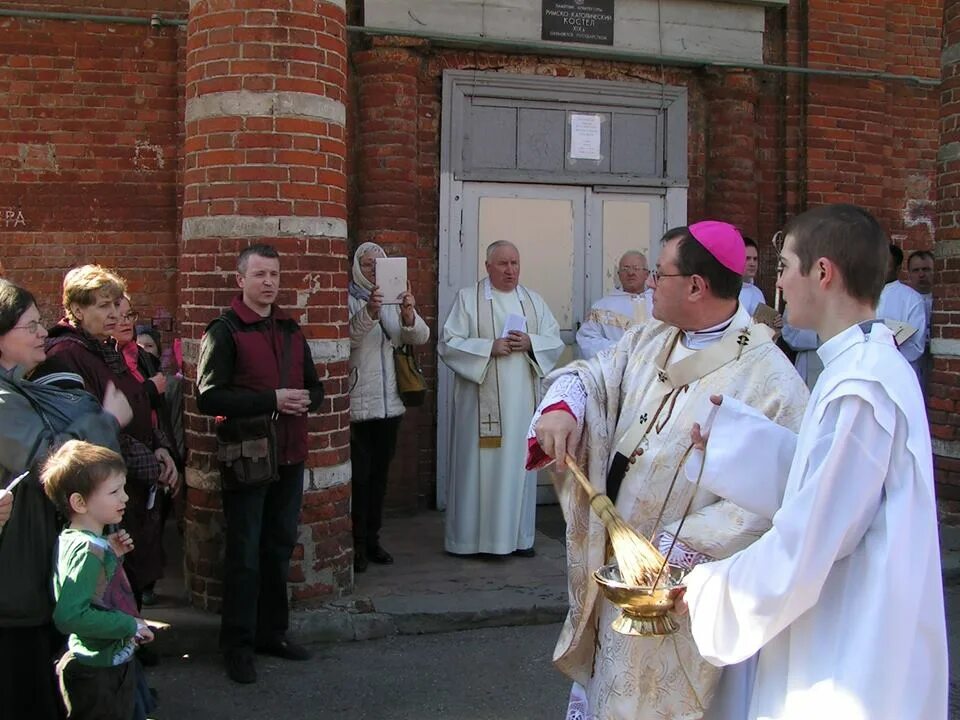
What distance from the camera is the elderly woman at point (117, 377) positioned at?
4309mm

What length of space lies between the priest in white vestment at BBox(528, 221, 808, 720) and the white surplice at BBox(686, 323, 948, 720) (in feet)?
1.81

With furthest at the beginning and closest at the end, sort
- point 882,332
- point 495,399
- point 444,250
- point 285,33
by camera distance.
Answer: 1. point 444,250
2. point 495,399
3. point 285,33
4. point 882,332

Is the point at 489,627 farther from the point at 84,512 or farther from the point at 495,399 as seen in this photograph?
the point at 84,512

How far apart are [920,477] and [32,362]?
9.43ft

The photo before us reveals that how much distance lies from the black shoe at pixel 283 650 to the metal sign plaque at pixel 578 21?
16.5ft

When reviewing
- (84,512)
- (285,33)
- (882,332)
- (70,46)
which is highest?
(70,46)

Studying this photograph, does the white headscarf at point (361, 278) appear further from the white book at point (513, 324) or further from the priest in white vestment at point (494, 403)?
the white book at point (513, 324)

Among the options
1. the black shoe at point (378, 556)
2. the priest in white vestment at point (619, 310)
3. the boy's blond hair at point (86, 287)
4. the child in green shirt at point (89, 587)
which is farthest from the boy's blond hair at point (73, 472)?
the priest in white vestment at point (619, 310)

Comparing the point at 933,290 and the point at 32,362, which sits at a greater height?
the point at 933,290

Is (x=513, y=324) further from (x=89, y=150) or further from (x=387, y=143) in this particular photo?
(x=89, y=150)

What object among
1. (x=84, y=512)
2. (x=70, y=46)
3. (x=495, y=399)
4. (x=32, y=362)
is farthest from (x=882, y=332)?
(x=70, y=46)

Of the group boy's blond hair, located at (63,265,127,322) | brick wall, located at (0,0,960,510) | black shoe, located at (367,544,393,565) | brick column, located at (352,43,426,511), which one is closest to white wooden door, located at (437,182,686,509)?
brick wall, located at (0,0,960,510)

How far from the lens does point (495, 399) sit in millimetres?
6941

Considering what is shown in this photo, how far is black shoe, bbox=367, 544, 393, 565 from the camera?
260 inches
